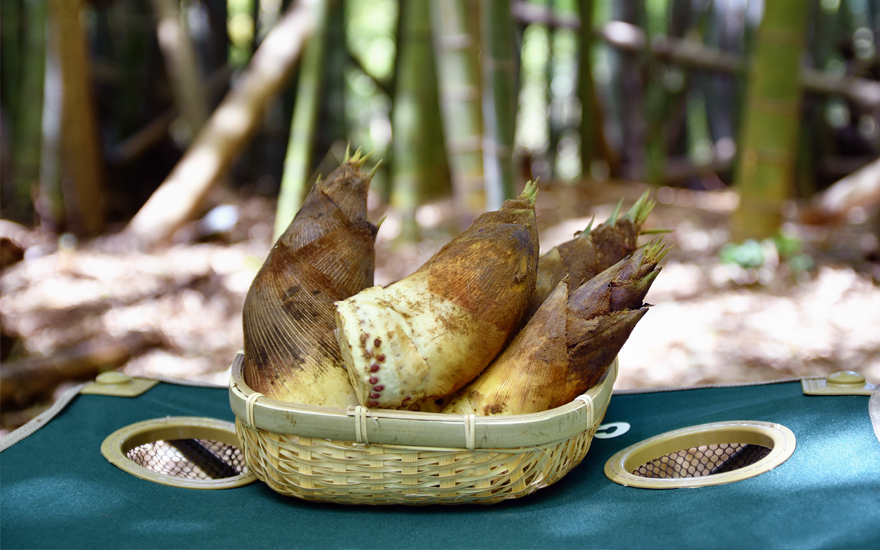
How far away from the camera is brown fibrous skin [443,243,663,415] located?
3.32 ft

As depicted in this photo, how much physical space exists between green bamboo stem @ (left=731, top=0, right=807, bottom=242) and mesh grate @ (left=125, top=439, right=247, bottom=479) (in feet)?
8.88

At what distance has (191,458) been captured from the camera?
1432mm

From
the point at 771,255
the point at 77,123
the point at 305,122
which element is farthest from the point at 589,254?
the point at 77,123

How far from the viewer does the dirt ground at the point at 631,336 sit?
2408 mm

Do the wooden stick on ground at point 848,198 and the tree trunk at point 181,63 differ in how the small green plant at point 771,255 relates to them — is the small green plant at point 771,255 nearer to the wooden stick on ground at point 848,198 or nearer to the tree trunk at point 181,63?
the wooden stick on ground at point 848,198

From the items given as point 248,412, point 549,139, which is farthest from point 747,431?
point 549,139

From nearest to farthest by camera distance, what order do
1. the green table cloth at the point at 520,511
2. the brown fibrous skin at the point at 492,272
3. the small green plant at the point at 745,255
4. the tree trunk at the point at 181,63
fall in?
1. the green table cloth at the point at 520,511
2. the brown fibrous skin at the point at 492,272
3. the small green plant at the point at 745,255
4. the tree trunk at the point at 181,63

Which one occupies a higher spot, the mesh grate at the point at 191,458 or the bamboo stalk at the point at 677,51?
the bamboo stalk at the point at 677,51

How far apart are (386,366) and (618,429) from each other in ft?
1.97

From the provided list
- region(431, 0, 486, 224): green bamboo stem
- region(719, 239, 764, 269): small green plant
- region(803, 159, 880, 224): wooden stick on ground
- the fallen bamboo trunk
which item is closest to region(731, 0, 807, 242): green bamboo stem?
region(719, 239, 764, 269): small green plant

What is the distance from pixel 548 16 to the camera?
5684 mm

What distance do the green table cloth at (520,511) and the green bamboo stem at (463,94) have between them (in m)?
1.89

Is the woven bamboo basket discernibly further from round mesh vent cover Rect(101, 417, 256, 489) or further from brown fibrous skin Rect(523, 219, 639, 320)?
round mesh vent cover Rect(101, 417, 256, 489)

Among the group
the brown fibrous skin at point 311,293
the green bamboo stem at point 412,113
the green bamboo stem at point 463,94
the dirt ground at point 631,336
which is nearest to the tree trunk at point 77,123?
the dirt ground at point 631,336
